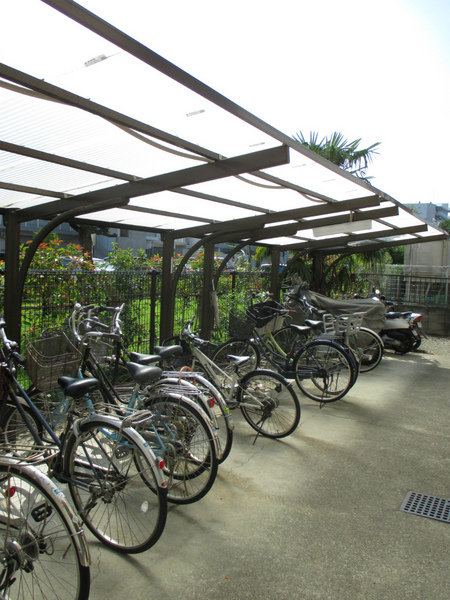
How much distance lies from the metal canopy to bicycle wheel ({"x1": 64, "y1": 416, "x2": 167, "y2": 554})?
78.4 inches

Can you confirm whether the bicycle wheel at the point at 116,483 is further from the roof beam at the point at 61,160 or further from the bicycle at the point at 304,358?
the bicycle at the point at 304,358

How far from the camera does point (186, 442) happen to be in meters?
3.07

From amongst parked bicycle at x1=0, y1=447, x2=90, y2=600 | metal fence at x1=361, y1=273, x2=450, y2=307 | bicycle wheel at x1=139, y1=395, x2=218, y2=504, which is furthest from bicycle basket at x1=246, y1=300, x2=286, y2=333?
metal fence at x1=361, y1=273, x2=450, y2=307

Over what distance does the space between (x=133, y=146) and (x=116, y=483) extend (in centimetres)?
255

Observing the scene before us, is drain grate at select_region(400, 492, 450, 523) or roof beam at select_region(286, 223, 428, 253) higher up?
roof beam at select_region(286, 223, 428, 253)

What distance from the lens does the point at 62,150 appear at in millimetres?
3545

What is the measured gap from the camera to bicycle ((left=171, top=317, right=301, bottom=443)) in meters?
4.17

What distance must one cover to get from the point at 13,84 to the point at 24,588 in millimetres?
2690

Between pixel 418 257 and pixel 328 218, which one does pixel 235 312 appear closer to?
pixel 328 218

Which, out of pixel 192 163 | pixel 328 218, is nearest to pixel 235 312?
pixel 328 218

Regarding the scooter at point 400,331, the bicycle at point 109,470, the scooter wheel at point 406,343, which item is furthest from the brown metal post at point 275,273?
the bicycle at point 109,470

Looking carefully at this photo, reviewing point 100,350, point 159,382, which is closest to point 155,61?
point 159,382

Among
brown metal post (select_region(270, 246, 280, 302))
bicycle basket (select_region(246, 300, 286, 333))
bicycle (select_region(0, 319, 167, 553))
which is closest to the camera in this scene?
bicycle (select_region(0, 319, 167, 553))

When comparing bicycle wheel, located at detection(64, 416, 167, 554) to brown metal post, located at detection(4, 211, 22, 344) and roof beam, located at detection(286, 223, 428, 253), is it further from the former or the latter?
roof beam, located at detection(286, 223, 428, 253)
